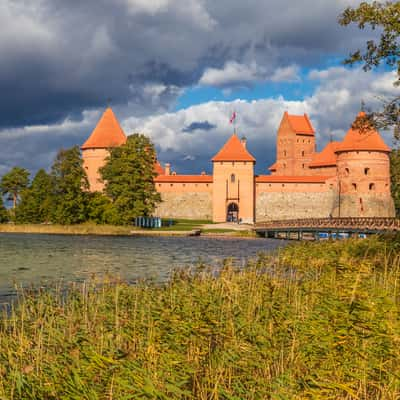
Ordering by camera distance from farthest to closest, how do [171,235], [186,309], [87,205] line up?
[87,205] < [171,235] < [186,309]

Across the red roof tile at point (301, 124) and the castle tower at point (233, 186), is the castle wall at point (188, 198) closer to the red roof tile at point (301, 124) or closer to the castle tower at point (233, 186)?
the castle tower at point (233, 186)

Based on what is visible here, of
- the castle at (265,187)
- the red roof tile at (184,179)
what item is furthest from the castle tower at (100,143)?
the red roof tile at (184,179)

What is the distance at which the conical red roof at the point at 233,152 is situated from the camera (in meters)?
45.5

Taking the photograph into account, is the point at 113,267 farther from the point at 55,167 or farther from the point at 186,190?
the point at 186,190

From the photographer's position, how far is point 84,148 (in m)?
48.4

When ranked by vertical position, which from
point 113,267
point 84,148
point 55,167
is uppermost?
point 84,148

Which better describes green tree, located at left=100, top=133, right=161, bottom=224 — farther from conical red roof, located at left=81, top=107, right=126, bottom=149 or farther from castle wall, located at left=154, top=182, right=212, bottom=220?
conical red roof, located at left=81, top=107, right=126, bottom=149

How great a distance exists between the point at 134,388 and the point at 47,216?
35693 millimetres

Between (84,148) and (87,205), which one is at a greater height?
(84,148)

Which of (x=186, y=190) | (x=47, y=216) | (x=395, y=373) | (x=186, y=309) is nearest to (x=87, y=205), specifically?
(x=47, y=216)

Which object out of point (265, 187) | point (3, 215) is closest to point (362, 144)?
point (265, 187)

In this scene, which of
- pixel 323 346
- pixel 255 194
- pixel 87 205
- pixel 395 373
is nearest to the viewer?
pixel 395 373

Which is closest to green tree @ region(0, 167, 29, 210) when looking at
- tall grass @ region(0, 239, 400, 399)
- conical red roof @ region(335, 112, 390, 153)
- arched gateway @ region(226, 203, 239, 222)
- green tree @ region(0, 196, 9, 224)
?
green tree @ region(0, 196, 9, 224)

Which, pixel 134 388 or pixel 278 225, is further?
pixel 278 225
